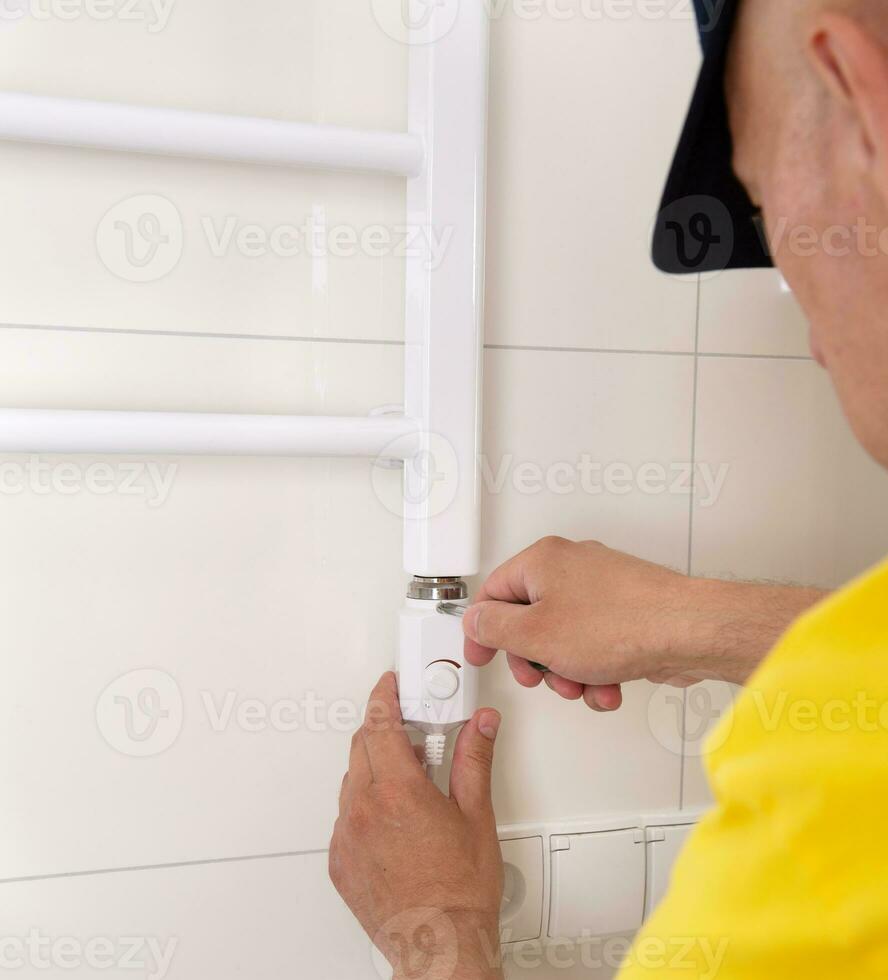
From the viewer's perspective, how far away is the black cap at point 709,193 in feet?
1.29

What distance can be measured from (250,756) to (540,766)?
0.22 meters

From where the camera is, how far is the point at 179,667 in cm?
60

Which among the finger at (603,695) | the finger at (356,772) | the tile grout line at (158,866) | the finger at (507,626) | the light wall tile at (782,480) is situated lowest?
the tile grout line at (158,866)

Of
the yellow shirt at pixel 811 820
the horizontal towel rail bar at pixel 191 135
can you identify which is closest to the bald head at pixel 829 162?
the yellow shirt at pixel 811 820

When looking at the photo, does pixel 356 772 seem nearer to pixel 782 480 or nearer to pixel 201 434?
pixel 201 434

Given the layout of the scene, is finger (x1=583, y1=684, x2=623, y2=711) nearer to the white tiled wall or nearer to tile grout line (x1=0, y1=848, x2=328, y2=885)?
the white tiled wall

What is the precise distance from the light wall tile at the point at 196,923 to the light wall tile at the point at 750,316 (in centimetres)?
49

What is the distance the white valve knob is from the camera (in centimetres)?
59

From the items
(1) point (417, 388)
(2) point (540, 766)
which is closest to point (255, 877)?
(2) point (540, 766)

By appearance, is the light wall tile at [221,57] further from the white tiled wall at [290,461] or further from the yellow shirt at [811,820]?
the yellow shirt at [811,820]

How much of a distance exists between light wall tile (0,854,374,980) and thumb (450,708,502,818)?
12 cm

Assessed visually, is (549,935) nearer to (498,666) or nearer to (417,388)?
(498,666)

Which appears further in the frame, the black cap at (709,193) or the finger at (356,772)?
the finger at (356,772)

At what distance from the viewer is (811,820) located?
274 mm
